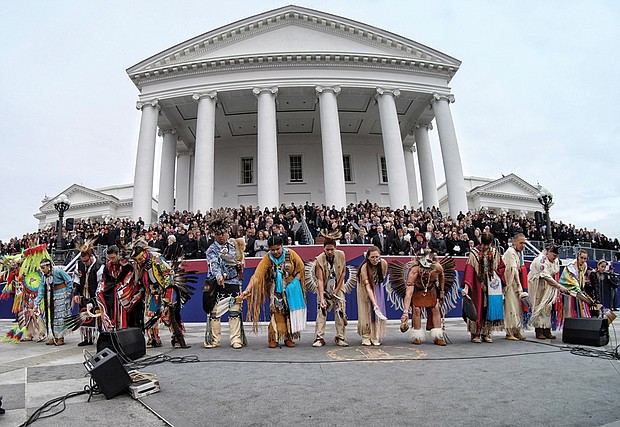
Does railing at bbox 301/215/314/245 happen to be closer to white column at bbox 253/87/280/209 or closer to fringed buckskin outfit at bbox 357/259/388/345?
fringed buckskin outfit at bbox 357/259/388/345

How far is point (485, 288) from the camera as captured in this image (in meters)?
8.00

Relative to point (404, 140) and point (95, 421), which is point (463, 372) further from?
point (404, 140)

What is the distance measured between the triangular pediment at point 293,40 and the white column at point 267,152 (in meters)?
3.90

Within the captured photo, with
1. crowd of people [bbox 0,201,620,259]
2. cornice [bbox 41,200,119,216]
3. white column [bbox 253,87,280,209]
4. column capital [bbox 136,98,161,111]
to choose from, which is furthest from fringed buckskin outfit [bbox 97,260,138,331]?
cornice [bbox 41,200,119,216]

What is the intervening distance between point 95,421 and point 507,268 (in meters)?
7.37

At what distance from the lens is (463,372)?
4938 millimetres

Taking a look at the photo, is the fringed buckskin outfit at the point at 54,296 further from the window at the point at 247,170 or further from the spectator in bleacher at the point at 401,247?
the window at the point at 247,170

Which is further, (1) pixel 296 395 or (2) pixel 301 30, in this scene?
(2) pixel 301 30

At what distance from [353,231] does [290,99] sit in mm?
17980

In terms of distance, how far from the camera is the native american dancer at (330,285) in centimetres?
750

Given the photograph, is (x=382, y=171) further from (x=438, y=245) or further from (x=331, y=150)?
(x=438, y=245)

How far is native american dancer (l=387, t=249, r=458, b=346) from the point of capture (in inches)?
294

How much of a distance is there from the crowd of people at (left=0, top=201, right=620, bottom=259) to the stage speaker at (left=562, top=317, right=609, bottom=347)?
192 inches

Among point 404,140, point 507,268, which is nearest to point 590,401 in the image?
point 507,268
